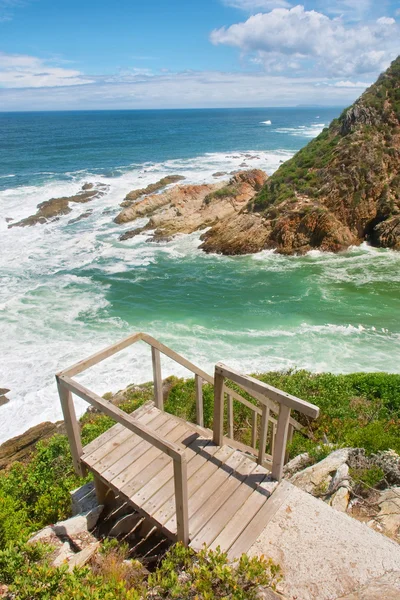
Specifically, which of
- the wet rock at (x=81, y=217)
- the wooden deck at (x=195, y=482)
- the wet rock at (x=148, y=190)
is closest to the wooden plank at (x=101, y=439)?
the wooden deck at (x=195, y=482)

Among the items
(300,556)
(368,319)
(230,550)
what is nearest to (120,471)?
(230,550)

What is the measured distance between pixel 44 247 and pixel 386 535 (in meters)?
29.4

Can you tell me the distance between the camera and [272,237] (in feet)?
90.3

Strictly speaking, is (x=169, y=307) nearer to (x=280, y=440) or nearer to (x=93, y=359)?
(x=93, y=359)

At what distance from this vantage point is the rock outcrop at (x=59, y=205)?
35.8 meters

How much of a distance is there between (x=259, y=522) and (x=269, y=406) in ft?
4.08

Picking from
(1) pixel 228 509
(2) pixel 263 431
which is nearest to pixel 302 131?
(2) pixel 263 431

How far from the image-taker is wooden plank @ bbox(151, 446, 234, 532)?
4464mm

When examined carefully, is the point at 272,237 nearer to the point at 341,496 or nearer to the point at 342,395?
the point at 342,395

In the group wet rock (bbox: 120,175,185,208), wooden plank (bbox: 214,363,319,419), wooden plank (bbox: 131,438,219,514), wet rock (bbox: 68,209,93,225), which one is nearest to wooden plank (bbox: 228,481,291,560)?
wooden plank (bbox: 131,438,219,514)

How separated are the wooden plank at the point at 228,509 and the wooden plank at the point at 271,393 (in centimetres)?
98

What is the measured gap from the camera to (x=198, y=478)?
4.91 metres

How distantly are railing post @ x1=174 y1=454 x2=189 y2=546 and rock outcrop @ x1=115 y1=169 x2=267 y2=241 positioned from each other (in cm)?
2734

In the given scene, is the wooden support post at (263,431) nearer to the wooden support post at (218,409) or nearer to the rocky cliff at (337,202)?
the wooden support post at (218,409)
